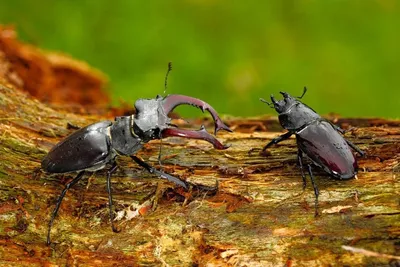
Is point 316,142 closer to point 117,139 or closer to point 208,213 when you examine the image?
point 208,213

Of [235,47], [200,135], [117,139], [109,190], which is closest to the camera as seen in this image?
[200,135]

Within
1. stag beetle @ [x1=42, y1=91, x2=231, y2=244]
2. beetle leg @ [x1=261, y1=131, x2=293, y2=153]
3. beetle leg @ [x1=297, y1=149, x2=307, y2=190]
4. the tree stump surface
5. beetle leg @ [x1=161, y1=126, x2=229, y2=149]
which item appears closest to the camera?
the tree stump surface

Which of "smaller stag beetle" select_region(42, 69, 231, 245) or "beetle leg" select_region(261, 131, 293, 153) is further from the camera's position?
"beetle leg" select_region(261, 131, 293, 153)

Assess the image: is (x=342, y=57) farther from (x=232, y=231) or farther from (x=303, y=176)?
(x=232, y=231)

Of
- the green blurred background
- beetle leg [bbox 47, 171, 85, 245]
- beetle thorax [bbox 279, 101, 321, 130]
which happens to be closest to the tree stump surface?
beetle leg [bbox 47, 171, 85, 245]

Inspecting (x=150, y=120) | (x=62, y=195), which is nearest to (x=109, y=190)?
(x=62, y=195)

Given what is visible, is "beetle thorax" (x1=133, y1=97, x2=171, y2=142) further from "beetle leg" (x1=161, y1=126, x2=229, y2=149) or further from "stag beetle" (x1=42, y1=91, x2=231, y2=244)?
"beetle leg" (x1=161, y1=126, x2=229, y2=149)

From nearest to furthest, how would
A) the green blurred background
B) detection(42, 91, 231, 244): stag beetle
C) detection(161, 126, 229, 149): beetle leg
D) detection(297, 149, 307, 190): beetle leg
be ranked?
detection(161, 126, 229, 149): beetle leg, detection(297, 149, 307, 190): beetle leg, detection(42, 91, 231, 244): stag beetle, the green blurred background
